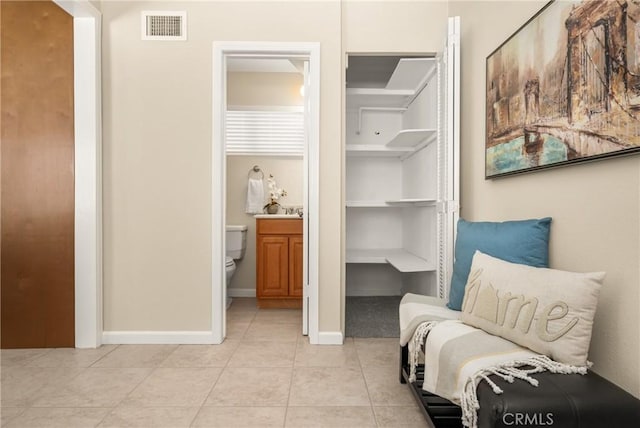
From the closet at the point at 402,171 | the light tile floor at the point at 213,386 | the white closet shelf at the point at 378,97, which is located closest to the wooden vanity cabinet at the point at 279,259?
the closet at the point at 402,171

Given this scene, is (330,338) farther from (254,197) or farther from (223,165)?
(254,197)

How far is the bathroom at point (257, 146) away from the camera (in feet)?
13.5


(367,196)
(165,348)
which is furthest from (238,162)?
(165,348)

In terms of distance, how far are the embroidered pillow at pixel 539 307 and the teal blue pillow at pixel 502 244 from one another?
4.4 inches

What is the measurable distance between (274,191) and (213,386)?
94.8 inches

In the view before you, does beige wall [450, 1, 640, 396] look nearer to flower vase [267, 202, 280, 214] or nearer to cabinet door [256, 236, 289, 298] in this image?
cabinet door [256, 236, 289, 298]

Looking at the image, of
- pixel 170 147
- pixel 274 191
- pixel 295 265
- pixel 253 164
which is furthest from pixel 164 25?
pixel 295 265

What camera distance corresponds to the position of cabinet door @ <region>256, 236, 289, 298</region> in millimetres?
3621

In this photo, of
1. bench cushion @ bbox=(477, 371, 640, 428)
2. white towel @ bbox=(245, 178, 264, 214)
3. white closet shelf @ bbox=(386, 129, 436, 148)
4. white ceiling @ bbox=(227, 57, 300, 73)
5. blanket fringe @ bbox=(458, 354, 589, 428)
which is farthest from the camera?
white towel @ bbox=(245, 178, 264, 214)

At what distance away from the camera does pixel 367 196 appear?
4.02 meters

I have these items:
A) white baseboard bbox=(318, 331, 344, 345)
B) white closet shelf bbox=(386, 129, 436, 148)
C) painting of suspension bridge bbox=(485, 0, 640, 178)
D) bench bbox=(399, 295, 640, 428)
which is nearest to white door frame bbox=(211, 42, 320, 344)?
white baseboard bbox=(318, 331, 344, 345)

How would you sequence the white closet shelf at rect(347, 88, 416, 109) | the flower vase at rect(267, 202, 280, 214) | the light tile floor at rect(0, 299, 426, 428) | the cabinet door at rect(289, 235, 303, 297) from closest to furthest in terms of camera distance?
1. the light tile floor at rect(0, 299, 426, 428)
2. the white closet shelf at rect(347, 88, 416, 109)
3. the cabinet door at rect(289, 235, 303, 297)
4. the flower vase at rect(267, 202, 280, 214)

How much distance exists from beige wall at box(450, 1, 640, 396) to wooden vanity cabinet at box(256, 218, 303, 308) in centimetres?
200

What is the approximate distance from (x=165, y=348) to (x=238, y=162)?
7.45 feet
